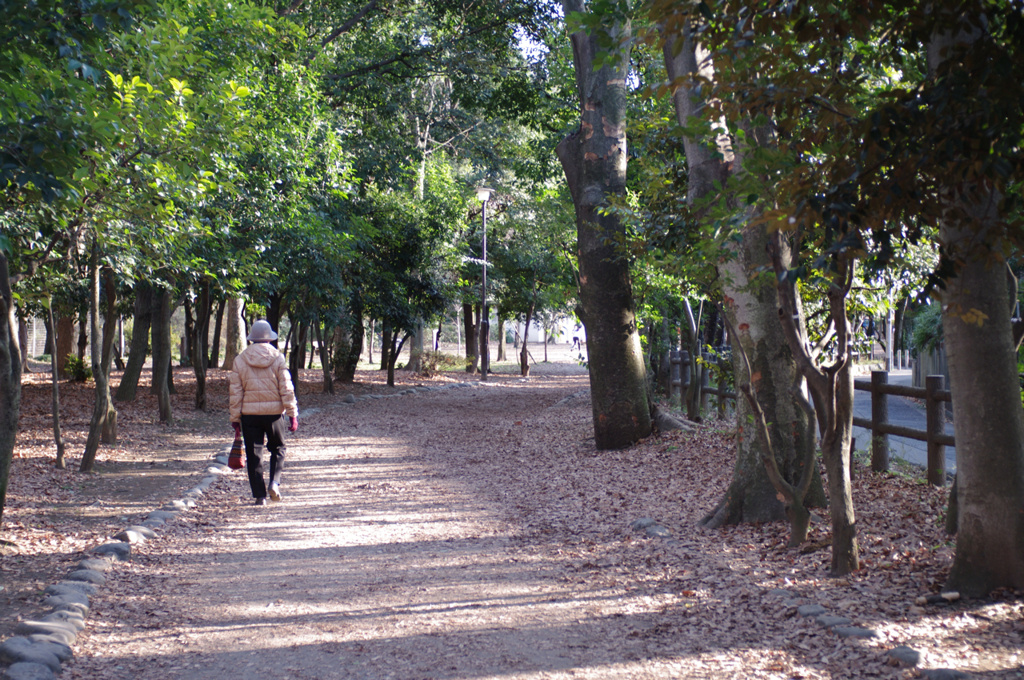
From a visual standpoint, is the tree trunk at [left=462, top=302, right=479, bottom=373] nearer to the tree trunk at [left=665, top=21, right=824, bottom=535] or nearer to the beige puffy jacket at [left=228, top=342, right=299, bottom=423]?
the beige puffy jacket at [left=228, top=342, right=299, bottom=423]

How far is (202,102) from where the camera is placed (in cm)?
758

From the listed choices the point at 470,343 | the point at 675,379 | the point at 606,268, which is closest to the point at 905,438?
the point at 675,379

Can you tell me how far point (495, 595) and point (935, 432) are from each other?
4.81 metres

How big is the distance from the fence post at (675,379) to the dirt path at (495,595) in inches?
237

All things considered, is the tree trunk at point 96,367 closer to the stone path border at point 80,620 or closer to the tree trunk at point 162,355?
the stone path border at point 80,620

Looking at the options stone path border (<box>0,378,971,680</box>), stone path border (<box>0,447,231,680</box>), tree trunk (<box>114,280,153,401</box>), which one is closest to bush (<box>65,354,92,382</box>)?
tree trunk (<box>114,280,153,401</box>)

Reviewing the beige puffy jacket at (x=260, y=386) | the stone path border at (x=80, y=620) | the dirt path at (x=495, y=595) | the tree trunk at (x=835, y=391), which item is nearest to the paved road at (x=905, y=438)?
the dirt path at (x=495, y=595)

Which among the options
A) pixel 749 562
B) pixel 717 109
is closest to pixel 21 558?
pixel 749 562

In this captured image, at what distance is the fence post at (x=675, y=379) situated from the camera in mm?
14961

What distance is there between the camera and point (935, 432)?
24.1 feet

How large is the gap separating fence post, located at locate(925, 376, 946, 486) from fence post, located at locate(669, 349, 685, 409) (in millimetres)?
7253

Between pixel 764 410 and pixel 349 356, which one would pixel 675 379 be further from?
pixel 349 356

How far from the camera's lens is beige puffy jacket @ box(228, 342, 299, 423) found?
7.77m

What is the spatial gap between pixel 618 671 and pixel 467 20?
16.5m
